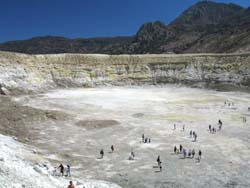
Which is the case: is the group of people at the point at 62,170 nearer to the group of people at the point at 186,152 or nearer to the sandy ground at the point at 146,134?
the sandy ground at the point at 146,134

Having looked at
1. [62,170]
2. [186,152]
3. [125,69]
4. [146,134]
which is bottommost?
[186,152]

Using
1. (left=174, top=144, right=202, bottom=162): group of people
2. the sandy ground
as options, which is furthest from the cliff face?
(left=174, top=144, right=202, bottom=162): group of people

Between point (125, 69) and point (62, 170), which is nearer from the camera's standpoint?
point (62, 170)

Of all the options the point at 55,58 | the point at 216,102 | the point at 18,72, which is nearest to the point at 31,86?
the point at 18,72

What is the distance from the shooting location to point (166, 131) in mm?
42688

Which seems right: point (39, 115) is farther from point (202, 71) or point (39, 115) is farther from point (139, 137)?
point (202, 71)

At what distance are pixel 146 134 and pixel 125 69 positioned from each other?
48.4 m

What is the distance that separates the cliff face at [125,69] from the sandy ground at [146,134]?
10.5 m

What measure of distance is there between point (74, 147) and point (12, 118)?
11946 millimetres

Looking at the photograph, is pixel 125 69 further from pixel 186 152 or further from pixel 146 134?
pixel 186 152

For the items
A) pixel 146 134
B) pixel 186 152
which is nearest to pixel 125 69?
pixel 146 134

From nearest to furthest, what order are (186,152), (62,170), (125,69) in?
1. (62,170)
2. (186,152)
3. (125,69)

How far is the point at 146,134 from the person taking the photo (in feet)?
135

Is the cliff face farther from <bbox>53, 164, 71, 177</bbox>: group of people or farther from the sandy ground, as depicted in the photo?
<bbox>53, 164, 71, 177</bbox>: group of people
